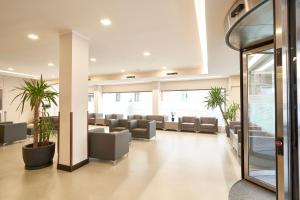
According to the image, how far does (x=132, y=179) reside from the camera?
315 cm

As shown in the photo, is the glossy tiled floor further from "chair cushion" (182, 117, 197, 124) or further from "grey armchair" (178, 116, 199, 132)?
"chair cushion" (182, 117, 197, 124)

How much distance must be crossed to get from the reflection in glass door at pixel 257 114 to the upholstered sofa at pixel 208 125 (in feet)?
15.5

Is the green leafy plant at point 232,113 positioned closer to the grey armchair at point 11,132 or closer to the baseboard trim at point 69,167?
the baseboard trim at point 69,167

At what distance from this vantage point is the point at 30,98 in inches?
142

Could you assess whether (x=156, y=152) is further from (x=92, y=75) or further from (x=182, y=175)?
(x=92, y=75)

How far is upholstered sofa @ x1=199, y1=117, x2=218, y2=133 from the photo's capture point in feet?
25.9

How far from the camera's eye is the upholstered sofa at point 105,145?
3.89m

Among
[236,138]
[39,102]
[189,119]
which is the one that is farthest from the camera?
[189,119]

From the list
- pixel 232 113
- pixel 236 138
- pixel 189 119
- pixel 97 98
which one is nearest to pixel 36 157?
pixel 236 138

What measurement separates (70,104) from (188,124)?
6055 mm

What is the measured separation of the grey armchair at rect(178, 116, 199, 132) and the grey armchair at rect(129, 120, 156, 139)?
2240mm

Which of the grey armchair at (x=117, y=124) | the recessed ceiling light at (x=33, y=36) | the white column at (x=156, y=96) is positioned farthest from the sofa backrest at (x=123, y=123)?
the recessed ceiling light at (x=33, y=36)

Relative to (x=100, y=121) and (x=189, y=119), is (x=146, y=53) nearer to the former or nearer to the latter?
(x=189, y=119)

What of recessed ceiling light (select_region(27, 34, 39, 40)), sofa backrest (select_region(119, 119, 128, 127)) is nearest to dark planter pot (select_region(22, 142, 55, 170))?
recessed ceiling light (select_region(27, 34, 39, 40))
